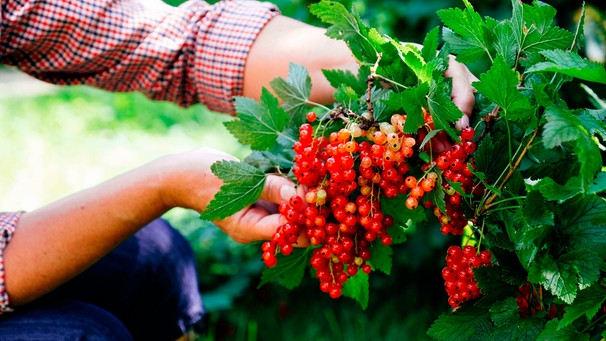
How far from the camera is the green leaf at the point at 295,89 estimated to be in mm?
1140

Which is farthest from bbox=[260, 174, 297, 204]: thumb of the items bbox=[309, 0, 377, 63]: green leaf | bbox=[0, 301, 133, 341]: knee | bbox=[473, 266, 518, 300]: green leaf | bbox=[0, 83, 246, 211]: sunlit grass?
bbox=[0, 83, 246, 211]: sunlit grass

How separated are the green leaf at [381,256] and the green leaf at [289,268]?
0.40ft

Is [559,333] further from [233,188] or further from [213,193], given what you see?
A: [213,193]

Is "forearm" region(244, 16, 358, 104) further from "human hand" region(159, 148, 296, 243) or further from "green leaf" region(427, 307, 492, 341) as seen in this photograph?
"green leaf" region(427, 307, 492, 341)

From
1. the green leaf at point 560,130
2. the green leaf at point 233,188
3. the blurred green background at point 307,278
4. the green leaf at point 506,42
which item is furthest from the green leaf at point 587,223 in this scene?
the blurred green background at point 307,278

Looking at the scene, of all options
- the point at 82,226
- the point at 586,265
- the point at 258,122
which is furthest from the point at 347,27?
the point at 82,226

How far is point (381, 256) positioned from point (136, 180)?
0.50 meters

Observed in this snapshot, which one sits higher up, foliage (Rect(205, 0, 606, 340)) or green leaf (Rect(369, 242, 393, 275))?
foliage (Rect(205, 0, 606, 340))

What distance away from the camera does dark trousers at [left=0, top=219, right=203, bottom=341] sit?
1463 mm

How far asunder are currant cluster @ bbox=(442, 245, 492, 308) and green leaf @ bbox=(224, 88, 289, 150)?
0.34 m

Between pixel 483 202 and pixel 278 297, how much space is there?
5.72 feet

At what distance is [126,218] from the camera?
1338mm

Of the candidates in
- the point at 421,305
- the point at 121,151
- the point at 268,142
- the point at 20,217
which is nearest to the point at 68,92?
the point at 121,151

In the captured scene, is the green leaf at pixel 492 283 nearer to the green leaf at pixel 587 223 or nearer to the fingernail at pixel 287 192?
the green leaf at pixel 587 223
